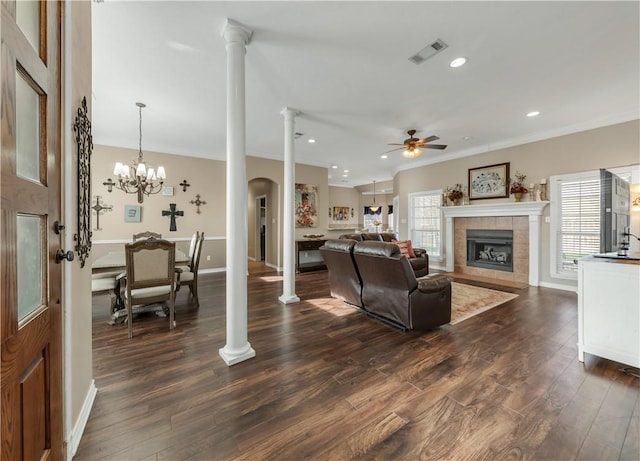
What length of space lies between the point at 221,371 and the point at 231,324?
379 mm

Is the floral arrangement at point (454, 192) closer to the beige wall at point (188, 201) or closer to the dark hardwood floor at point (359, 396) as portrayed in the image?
the beige wall at point (188, 201)

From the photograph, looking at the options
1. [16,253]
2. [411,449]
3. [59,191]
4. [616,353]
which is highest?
[59,191]

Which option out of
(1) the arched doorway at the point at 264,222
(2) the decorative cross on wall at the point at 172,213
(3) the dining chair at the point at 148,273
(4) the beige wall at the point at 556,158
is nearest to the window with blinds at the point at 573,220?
(4) the beige wall at the point at 556,158

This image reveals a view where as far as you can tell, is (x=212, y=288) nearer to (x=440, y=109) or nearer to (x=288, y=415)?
(x=288, y=415)

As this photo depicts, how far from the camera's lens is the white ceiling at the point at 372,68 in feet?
7.22

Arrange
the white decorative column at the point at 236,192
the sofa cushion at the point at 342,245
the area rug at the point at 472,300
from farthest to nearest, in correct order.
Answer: the area rug at the point at 472,300
the sofa cushion at the point at 342,245
the white decorative column at the point at 236,192

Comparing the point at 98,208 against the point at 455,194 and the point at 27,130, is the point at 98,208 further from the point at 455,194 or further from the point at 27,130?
the point at 455,194

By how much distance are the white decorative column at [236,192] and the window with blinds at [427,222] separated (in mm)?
5825

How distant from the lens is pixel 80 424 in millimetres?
1526

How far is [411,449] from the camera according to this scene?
1.44 meters

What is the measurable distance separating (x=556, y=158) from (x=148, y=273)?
691cm

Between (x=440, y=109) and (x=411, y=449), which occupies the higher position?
(x=440, y=109)

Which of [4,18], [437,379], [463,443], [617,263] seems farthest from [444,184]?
[4,18]

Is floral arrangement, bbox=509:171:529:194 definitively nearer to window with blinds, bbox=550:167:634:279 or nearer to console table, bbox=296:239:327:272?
window with blinds, bbox=550:167:634:279
